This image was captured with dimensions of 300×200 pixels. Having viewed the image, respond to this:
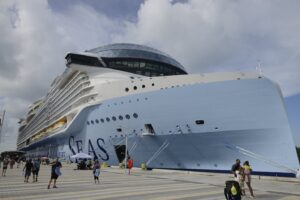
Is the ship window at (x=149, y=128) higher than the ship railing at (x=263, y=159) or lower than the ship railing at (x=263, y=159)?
higher

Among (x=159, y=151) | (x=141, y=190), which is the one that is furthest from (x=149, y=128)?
(x=141, y=190)

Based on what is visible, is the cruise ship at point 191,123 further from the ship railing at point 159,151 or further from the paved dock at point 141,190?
the paved dock at point 141,190

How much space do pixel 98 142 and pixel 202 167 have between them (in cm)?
1013

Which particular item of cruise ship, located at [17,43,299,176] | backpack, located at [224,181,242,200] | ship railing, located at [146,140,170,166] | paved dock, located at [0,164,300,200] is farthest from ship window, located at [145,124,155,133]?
backpack, located at [224,181,242,200]

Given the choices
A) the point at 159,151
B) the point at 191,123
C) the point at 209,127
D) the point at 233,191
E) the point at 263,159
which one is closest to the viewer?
the point at 233,191

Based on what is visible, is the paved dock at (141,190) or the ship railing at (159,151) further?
the ship railing at (159,151)

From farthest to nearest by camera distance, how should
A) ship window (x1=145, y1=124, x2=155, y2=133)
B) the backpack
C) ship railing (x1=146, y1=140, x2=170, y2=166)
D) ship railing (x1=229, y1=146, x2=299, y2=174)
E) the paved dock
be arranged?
ship window (x1=145, y1=124, x2=155, y2=133) < ship railing (x1=146, y1=140, x2=170, y2=166) < ship railing (x1=229, y1=146, x2=299, y2=174) < the paved dock < the backpack

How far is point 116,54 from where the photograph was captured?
3222 cm

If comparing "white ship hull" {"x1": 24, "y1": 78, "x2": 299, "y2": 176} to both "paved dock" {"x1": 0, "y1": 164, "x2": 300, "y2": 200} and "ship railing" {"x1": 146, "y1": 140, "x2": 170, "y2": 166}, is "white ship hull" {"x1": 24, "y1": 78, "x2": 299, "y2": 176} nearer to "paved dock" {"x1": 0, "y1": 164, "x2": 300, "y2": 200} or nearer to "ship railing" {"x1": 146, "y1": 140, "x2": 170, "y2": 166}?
"ship railing" {"x1": 146, "y1": 140, "x2": 170, "y2": 166}

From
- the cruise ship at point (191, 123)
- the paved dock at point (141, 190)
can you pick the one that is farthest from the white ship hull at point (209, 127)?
the paved dock at point (141, 190)

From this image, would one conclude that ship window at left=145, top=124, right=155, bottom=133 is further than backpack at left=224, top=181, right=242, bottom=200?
Yes

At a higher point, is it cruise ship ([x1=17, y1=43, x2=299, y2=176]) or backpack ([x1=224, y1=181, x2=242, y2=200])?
cruise ship ([x1=17, y1=43, x2=299, y2=176])

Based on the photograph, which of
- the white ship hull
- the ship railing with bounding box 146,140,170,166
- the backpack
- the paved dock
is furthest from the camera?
the ship railing with bounding box 146,140,170,166

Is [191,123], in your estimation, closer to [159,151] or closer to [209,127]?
[209,127]
